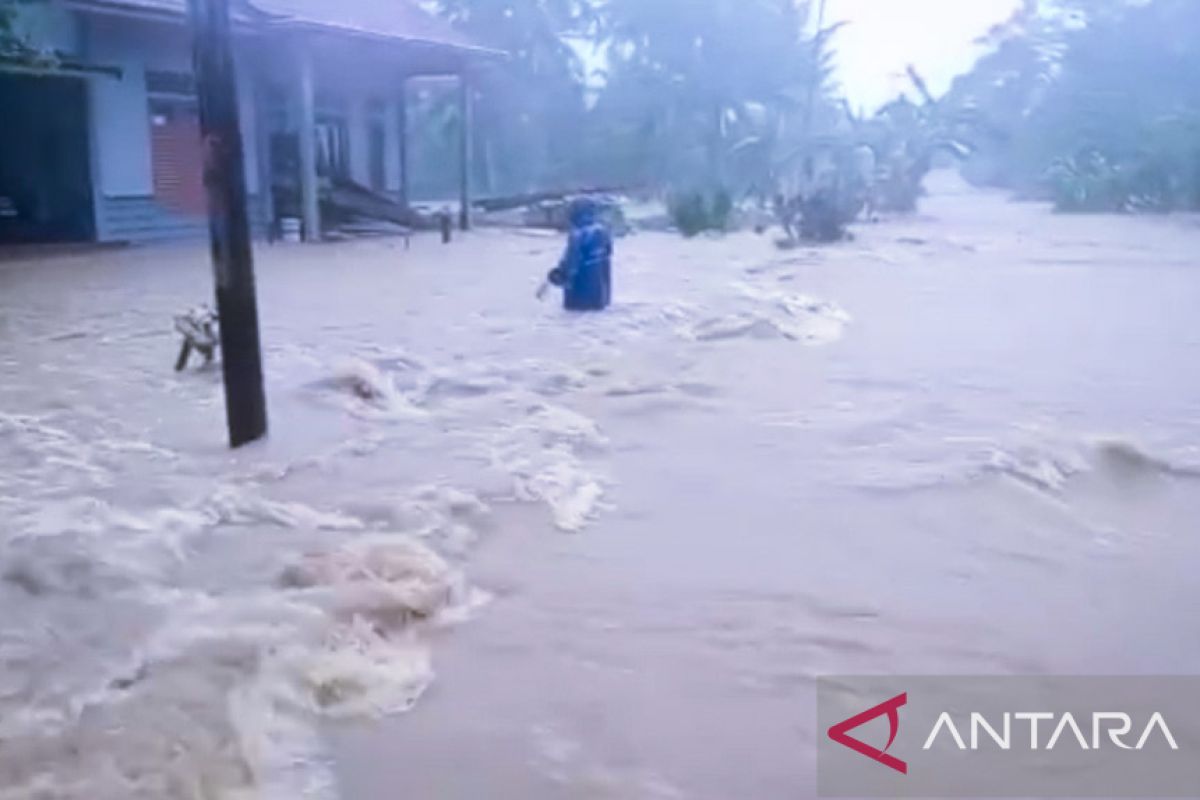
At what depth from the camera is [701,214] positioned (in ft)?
74.8

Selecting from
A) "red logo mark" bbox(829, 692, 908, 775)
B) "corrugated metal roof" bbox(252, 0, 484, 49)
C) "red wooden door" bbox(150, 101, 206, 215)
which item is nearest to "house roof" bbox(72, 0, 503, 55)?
"corrugated metal roof" bbox(252, 0, 484, 49)

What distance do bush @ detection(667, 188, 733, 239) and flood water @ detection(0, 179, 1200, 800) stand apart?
12.2 m

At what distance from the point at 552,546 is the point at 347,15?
49.7 feet

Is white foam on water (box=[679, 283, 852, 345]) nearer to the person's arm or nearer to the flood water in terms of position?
the flood water

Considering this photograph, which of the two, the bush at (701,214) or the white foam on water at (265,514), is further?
the bush at (701,214)

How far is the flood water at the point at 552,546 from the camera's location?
11.0ft

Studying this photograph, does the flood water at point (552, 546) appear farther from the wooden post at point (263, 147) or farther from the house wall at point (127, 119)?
the wooden post at point (263, 147)

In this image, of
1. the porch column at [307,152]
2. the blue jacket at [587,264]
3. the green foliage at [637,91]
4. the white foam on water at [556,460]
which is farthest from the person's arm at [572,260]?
the green foliage at [637,91]

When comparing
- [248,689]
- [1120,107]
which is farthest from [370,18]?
[1120,107]

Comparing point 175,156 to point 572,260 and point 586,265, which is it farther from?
point 586,265

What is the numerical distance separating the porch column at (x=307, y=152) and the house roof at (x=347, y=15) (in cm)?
71

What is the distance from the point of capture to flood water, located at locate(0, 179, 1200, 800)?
3.34m

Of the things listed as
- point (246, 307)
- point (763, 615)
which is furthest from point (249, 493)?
point (763, 615)

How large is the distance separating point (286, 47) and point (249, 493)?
1330 cm
